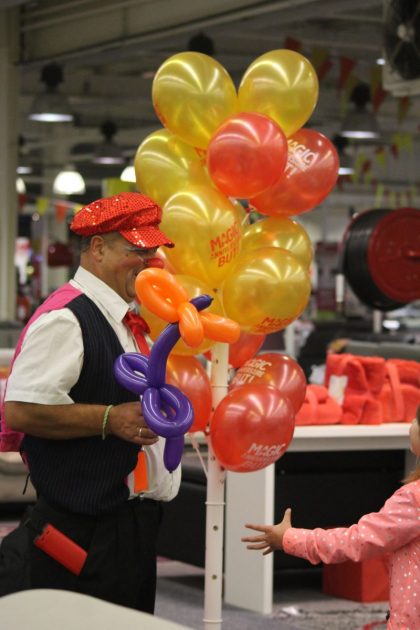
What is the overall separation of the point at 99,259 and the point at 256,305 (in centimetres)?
77

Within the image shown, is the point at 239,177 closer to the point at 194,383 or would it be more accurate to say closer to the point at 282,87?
the point at 282,87

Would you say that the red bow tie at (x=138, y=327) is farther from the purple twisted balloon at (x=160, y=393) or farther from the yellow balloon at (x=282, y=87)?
the yellow balloon at (x=282, y=87)

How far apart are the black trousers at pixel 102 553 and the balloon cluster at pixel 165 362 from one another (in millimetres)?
169

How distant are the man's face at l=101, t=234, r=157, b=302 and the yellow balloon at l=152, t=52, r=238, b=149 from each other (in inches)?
33.3

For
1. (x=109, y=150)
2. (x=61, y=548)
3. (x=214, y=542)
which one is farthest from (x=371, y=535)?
(x=109, y=150)

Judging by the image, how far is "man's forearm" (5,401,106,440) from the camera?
8.81ft

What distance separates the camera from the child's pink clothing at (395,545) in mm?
2664

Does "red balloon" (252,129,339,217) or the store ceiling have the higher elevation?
the store ceiling

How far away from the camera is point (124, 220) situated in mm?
2814

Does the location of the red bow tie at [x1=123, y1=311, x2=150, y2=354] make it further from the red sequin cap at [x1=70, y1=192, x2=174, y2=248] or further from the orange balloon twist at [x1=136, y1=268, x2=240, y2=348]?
the red sequin cap at [x1=70, y1=192, x2=174, y2=248]

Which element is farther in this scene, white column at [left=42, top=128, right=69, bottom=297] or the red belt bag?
white column at [left=42, top=128, right=69, bottom=297]

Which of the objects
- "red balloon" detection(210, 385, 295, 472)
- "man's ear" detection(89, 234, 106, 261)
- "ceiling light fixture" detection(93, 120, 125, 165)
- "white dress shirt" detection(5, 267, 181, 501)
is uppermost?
"ceiling light fixture" detection(93, 120, 125, 165)

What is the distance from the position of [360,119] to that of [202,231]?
10232mm

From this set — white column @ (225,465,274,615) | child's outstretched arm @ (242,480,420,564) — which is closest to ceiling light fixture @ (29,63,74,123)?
white column @ (225,465,274,615)
